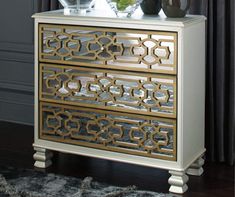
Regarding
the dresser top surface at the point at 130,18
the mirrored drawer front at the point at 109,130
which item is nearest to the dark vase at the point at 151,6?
the dresser top surface at the point at 130,18

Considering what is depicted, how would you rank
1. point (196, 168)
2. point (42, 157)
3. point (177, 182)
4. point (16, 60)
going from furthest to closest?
point (16, 60) < point (42, 157) < point (196, 168) < point (177, 182)

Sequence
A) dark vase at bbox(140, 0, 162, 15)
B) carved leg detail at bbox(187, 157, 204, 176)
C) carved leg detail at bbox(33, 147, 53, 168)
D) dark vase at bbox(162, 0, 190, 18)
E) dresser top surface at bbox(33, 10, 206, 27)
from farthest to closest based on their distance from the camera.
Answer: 1. carved leg detail at bbox(33, 147, 53, 168)
2. carved leg detail at bbox(187, 157, 204, 176)
3. dark vase at bbox(140, 0, 162, 15)
4. dark vase at bbox(162, 0, 190, 18)
5. dresser top surface at bbox(33, 10, 206, 27)

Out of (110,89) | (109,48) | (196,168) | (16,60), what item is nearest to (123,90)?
(110,89)

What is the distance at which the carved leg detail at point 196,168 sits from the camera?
12.0ft

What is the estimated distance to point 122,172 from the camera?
3721 millimetres

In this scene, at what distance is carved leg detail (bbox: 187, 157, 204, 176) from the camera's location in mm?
3660

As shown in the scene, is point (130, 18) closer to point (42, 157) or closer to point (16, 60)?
point (42, 157)

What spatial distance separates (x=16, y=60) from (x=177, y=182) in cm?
191

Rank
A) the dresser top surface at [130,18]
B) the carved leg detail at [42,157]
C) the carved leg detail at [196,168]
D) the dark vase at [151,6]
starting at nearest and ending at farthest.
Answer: the dresser top surface at [130,18], the dark vase at [151,6], the carved leg detail at [196,168], the carved leg detail at [42,157]

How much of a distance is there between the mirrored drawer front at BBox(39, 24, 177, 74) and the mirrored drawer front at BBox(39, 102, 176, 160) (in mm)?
286

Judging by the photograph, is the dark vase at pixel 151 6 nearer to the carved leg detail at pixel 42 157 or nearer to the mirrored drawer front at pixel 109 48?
the mirrored drawer front at pixel 109 48

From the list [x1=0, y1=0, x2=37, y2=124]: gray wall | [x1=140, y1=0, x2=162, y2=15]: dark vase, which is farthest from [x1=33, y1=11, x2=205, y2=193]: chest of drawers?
[x1=0, y1=0, x2=37, y2=124]: gray wall

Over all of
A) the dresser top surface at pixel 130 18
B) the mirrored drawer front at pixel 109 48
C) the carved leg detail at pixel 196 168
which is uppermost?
the dresser top surface at pixel 130 18

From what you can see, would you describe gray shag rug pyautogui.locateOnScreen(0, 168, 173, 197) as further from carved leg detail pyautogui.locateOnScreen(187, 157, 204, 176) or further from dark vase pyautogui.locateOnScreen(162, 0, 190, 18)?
dark vase pyautogui.locateOnScreen(162, 0, 190, 18)
